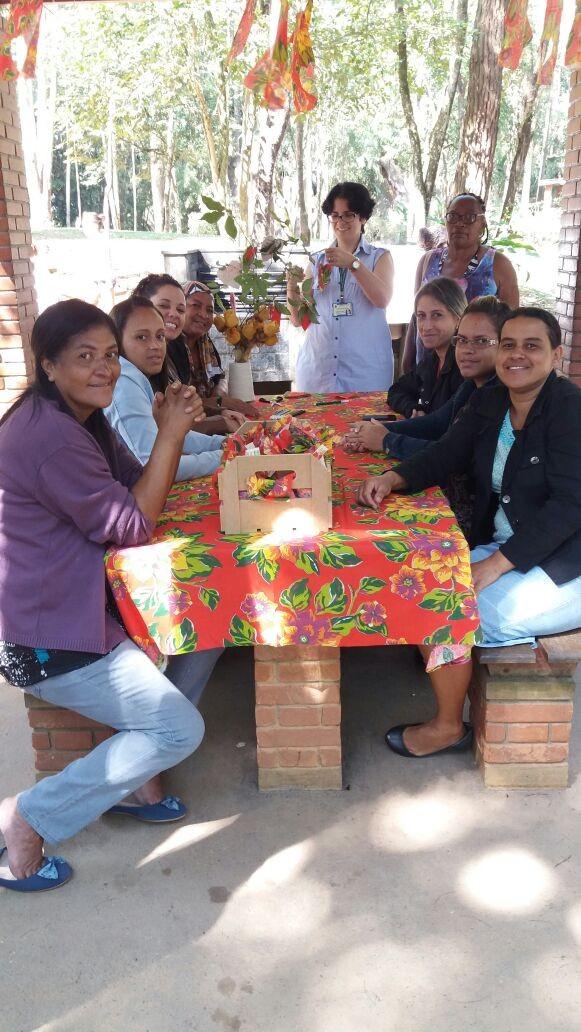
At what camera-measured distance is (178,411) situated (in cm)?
233

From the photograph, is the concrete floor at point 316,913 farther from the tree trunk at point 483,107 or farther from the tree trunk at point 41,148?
the tree trunk at point 41,148

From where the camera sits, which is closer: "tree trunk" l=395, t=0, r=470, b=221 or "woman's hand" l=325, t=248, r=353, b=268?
"woman's hand" l=325, t=248, r=353, b=268

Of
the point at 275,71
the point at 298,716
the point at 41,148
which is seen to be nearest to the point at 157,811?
the point at 298,716

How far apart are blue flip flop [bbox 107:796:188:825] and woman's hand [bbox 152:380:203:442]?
Result: 110 centimetres

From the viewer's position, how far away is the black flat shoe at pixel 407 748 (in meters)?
2.71

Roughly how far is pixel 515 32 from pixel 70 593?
2.33m

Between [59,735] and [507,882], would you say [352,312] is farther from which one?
[507,882]

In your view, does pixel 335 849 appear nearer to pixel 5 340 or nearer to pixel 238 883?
pixel 238 883

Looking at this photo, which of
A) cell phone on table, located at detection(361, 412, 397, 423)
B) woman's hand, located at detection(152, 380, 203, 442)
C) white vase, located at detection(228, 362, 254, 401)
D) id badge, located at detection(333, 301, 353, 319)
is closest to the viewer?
woman's hand, located at detection(152, 380, 203, 442)

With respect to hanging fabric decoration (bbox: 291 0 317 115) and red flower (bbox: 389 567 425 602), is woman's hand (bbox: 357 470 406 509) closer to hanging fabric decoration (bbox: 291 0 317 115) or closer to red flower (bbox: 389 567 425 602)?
red flower (bbox: 389 567 425 602)

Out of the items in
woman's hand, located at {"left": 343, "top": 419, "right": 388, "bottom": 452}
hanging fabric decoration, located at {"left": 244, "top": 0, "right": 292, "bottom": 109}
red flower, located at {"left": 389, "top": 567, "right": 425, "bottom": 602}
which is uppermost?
hanging fabric decoration, located at {"left": 244, "top": 0, "right": 292, "bottom": 109}

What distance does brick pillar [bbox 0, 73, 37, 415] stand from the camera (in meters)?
4.69

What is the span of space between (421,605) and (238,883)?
0.89 metres

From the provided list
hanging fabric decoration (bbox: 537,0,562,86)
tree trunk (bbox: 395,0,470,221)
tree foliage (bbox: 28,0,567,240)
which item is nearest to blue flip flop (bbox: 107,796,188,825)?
hanging fabric decoration (bbox: 537,0,562,86)
